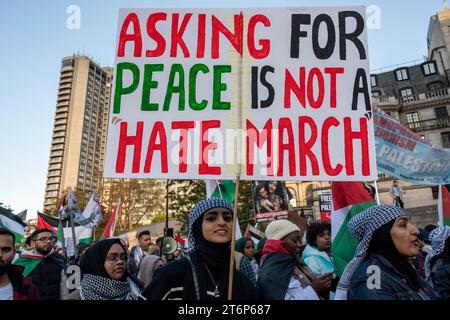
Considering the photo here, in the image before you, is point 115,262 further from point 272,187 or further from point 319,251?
point 272,187

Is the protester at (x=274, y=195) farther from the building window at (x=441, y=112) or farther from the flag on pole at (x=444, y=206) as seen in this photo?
the building window at (x=441, y=112)

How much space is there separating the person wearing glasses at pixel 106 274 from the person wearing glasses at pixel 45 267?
184 centimetres

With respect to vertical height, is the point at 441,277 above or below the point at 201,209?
below

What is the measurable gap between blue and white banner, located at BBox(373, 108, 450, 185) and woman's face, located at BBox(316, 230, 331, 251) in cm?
135

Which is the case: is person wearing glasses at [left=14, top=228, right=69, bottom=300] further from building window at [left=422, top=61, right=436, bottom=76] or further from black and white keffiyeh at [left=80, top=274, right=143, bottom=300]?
building window at [left=422, top=61, right=436, bottom=76]

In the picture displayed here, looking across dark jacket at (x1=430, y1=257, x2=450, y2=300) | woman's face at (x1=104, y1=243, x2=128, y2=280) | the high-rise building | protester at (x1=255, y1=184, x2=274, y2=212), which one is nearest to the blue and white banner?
dark jacket at (x1=430, y1=257, x2=450, y2=300)

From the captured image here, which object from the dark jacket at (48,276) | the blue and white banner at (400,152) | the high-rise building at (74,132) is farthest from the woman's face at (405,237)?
the high-rise building at (74,132)

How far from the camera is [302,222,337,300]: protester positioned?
11.6 feet

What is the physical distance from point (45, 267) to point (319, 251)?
11.4 feet

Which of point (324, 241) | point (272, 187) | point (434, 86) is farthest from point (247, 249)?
point (434, 86)

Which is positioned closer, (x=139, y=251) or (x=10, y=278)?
(x=10, y=278)

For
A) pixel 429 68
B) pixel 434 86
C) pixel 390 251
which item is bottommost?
pixel 390 251

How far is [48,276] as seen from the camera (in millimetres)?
4465
